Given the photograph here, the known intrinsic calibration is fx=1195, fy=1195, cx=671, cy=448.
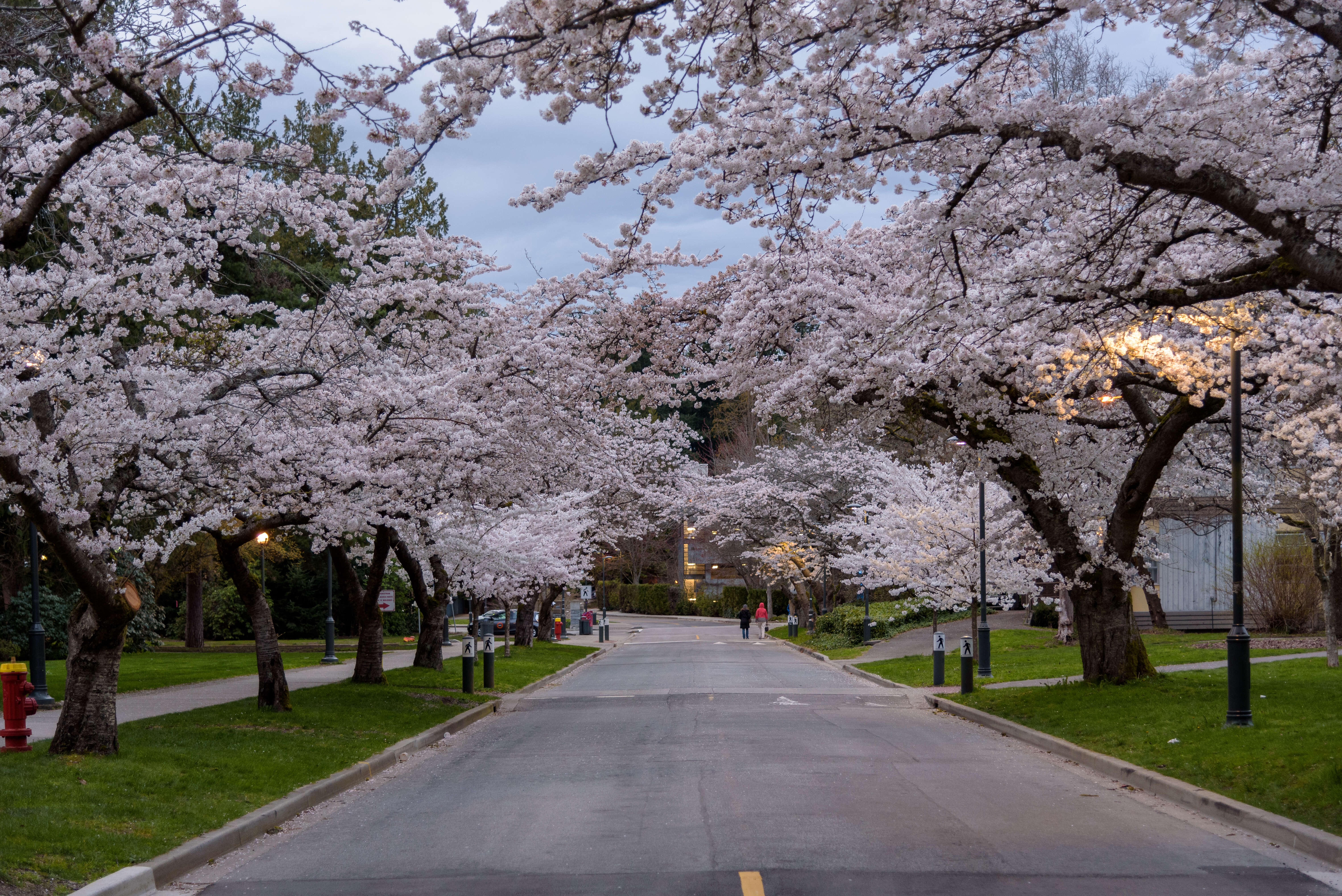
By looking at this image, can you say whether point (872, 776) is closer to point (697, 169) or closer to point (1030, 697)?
point (697, 169)

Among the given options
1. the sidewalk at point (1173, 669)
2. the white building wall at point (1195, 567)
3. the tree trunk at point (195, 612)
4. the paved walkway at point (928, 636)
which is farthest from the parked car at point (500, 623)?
the white building wall at point (1195, 567)

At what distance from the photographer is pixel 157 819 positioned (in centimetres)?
945

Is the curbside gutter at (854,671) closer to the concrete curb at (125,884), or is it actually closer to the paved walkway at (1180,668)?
the paved walkway at (1180,668)

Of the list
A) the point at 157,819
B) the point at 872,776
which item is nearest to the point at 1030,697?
the point at 872,776

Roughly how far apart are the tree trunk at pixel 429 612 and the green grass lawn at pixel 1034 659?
10.4 m

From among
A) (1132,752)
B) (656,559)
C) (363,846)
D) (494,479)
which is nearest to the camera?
(363,846)

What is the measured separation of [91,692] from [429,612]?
15551 millimetres

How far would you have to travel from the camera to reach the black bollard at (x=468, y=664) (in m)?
22.7

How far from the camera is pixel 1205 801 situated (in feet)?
33.8

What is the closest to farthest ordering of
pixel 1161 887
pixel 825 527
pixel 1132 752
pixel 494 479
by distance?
pixel 1161 887 < pixel 1132 752 < pixel 494 479 < pixel 825 527

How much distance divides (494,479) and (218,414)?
5.19 m

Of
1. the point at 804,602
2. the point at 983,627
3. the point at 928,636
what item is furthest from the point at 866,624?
the point at 983,627

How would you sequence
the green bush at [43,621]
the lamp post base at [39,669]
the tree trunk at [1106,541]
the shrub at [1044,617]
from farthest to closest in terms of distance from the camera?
the shrub at [1044,617], the green bush at [43,621], the lamp post base at [39,669], the tree trunk at [1106,541]

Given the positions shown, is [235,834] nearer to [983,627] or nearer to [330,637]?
[983,627]
